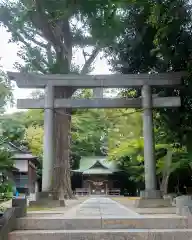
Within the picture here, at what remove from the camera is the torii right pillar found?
10398mm

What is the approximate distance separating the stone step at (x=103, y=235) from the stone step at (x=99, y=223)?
35 cm

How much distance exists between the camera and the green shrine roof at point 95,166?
3536 centimetres

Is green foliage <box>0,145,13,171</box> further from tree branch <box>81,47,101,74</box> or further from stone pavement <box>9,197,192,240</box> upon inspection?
tree branch <box>81,47,101,74</box>

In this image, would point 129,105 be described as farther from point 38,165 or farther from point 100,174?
point 38,165

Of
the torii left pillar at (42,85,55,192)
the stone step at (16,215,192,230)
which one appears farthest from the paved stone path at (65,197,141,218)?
the torii left pillar at (42,85,55,192)

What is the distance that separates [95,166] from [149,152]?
2644cm

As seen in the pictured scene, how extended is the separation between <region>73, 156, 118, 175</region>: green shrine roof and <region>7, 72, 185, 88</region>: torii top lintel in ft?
79.6

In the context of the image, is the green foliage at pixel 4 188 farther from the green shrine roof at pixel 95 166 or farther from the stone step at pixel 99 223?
the green shrine roof at pixel 95 166

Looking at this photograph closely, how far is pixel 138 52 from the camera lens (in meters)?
12.7

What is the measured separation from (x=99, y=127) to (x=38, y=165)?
1971 centimetres

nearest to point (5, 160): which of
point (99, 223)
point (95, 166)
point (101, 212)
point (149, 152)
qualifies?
point (99, 223)

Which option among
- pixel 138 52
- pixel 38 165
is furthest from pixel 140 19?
pixel 38 165

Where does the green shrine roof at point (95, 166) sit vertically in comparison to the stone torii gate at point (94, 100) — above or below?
below

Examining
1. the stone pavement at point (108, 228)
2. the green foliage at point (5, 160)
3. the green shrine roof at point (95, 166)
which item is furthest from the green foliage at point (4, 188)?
the green shrine roof at point (95, 166)
